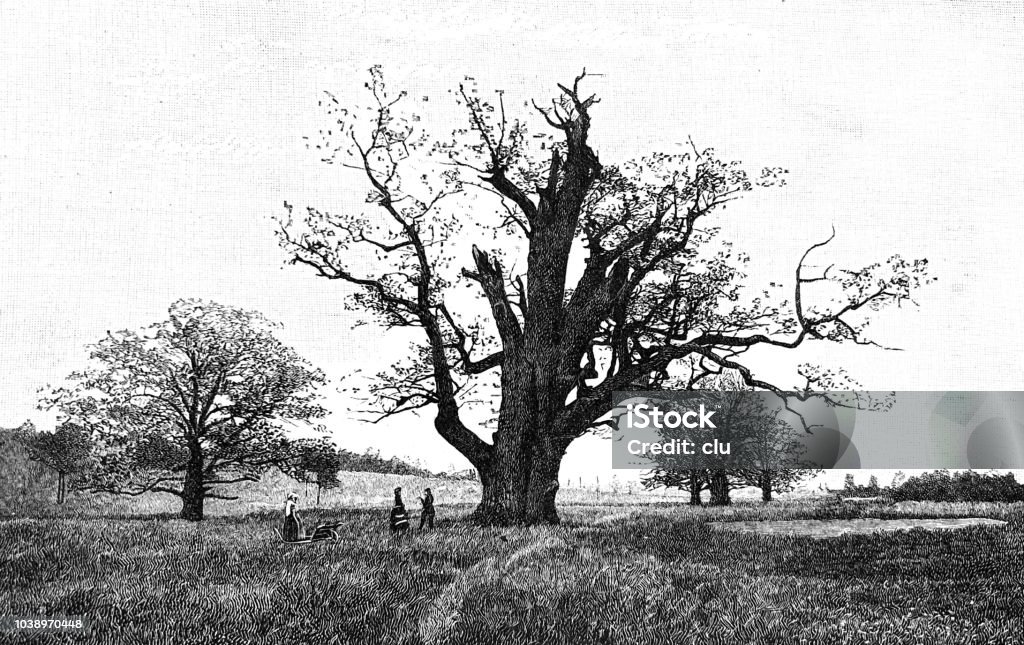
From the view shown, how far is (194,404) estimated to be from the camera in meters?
22.3

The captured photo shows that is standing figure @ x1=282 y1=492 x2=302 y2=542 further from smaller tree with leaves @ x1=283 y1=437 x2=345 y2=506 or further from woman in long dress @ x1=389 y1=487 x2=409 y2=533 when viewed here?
smaller tree with leaves @ x1=283 y1=437 x2=345 y2=506

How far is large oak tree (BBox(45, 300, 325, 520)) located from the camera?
2172 centimetres

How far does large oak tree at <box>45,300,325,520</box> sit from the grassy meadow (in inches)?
253

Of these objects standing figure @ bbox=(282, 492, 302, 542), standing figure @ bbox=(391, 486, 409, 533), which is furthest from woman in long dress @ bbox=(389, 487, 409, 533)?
standing figure @ bbox=(282, 492, 302, 542)

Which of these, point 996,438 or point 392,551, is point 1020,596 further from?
point 392,551

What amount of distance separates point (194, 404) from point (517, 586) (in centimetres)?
1520

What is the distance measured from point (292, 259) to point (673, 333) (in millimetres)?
9473

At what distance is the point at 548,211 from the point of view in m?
19.9

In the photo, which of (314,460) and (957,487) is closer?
(314,460)

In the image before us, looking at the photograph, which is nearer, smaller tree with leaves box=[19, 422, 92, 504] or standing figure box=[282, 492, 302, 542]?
standing figure box=[282, 492, 302, 542]

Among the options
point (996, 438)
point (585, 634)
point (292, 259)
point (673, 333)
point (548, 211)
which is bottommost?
point (585, 634)

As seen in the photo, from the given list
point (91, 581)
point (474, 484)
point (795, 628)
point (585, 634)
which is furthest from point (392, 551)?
point (474, 484)

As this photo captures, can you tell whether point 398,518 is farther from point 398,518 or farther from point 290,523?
point 290,523

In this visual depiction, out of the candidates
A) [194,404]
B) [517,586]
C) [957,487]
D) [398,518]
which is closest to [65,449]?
[194,404]
